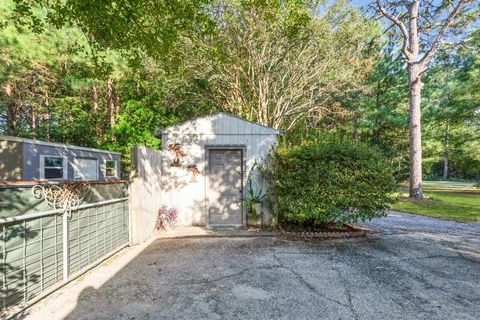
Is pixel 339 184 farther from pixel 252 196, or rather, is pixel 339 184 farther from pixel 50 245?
pixel 50 245

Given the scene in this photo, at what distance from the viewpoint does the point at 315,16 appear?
10289 millimetres

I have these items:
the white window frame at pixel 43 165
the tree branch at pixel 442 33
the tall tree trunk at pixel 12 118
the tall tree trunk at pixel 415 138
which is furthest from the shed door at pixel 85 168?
the tree branch at pixel 442 33

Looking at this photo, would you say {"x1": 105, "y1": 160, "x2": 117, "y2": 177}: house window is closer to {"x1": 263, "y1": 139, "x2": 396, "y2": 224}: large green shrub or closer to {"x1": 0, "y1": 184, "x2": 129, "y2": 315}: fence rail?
{"x1": 0, "y1": 184, "x2": 129, "y2": 315}: fence rail

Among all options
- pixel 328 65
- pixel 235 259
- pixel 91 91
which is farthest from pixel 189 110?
pixel 235 259

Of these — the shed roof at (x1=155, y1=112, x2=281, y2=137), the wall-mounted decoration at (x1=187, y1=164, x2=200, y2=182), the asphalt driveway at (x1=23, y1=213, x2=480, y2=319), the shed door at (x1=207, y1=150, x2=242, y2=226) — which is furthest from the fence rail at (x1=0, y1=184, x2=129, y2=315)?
the shed roof at (x1=155, y1=112, x2=281, y2=137)

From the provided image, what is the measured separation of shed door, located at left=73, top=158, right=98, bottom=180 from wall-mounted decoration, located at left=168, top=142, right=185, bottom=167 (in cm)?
410

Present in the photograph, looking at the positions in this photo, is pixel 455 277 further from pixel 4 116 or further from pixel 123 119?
pixel 4 116

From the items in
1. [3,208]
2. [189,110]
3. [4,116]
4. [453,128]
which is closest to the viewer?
[3,208]

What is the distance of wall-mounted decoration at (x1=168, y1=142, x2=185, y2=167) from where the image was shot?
637 cm

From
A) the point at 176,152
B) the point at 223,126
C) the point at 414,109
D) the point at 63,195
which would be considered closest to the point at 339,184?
the point at 223,126

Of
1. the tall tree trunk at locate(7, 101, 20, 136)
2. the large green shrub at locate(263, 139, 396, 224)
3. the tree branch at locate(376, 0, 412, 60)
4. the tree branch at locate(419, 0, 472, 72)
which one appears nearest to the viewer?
the large green shrub at locate(263, 139, 396, 224)

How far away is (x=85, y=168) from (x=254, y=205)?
6.35m

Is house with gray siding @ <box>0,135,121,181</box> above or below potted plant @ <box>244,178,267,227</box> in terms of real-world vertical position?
above

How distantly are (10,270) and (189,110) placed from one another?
39.1ft
